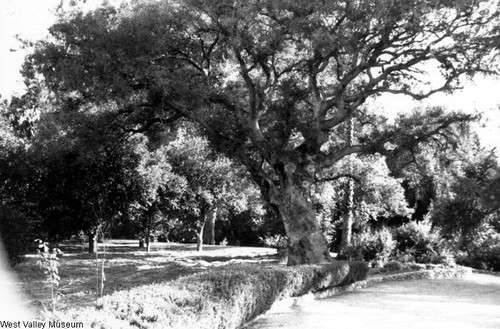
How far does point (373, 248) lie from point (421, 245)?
1.81 m

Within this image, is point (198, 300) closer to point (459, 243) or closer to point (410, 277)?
point (410, 277)

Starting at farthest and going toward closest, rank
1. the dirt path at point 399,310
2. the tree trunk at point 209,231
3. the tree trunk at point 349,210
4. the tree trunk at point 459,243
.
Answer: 1. the tree trunk at point 209,231
2. the tree trunk at point 459,243
3. the tree trunk at point 349,210
4. the dirt path at point 399,310

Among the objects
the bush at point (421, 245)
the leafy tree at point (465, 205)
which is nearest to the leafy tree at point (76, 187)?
the bush at point (421, 245)

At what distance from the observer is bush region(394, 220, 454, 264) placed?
18.5m

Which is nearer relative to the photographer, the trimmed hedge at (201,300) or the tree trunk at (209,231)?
the trimmed hedge at (201,300)

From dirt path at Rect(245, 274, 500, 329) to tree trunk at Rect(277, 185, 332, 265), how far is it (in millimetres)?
2024

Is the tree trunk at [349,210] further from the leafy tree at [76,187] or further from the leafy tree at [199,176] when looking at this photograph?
the leafy tree at [76,187]

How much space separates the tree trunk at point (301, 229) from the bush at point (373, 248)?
3852mm

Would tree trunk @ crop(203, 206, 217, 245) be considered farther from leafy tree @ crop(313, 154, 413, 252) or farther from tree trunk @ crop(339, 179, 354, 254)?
tree trunk @ crop(339, 179, 354, 254)

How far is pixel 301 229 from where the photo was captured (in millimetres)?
14875

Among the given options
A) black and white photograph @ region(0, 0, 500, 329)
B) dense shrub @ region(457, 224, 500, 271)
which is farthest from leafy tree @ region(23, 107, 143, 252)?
dense shrub @ region(457, 224, 500, 271)

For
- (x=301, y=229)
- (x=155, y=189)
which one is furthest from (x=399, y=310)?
(x=155, y=189)

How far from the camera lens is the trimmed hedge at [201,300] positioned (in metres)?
5.35

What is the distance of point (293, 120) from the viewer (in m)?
17.0
